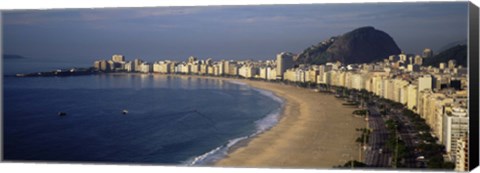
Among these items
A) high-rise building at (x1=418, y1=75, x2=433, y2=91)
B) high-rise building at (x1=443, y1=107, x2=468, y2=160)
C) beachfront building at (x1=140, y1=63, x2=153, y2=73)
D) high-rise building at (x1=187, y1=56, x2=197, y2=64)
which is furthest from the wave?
high-rise building at (x1=443, y1=107, x2=468, y2=160)

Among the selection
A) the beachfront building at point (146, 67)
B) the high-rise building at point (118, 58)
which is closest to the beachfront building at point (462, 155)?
the beachfront building at point (146, 67)

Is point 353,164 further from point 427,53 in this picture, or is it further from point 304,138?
point 427,53

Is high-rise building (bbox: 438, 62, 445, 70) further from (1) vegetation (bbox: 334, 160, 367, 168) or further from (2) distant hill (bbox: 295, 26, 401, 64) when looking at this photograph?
(1) vegetation (bbox: 334, 160, 367, 168)

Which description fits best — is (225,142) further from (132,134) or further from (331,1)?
(331,1)

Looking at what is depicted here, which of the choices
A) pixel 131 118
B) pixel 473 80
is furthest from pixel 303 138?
pixel 131 118

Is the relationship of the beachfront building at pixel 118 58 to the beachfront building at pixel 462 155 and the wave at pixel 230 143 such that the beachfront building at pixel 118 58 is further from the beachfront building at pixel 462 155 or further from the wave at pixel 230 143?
the beachfront building at pixel 462 155

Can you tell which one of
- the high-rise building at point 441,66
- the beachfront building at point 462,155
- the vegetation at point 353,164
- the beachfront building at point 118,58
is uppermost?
the beachfront building at point 118,58

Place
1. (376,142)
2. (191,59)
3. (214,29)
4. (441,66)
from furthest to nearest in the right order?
(191,59)
(214,29)
(376,142)
(441,66)
